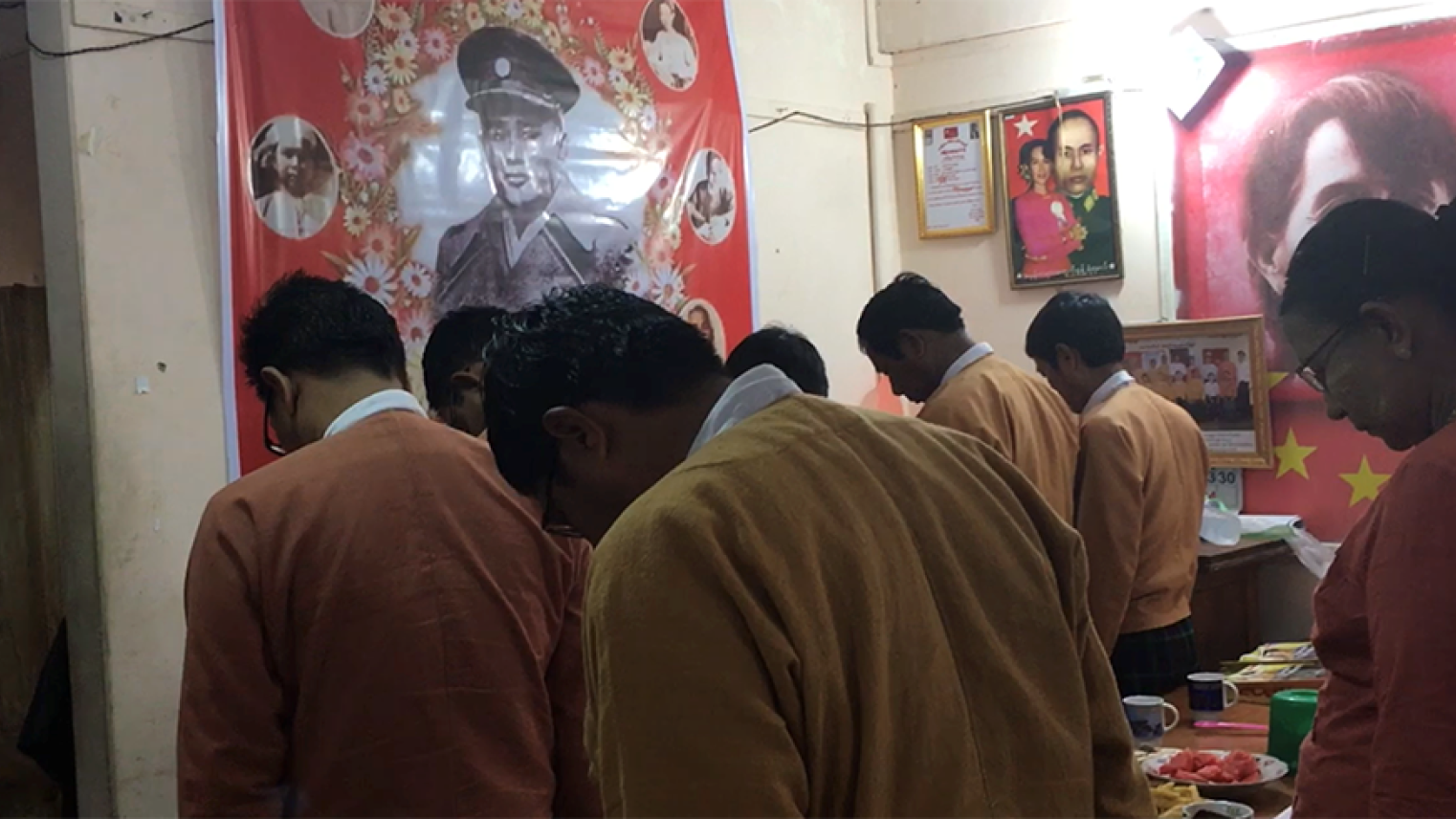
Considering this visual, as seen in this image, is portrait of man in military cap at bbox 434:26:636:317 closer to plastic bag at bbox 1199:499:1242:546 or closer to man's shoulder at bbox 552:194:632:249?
man's shoulder at bbox 552:194:632:249

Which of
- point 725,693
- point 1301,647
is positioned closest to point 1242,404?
point 1301,647

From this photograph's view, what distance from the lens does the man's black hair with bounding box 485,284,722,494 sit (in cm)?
110

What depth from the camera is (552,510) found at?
1.18m

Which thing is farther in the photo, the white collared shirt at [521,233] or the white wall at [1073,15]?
the white wall at [1073,15]

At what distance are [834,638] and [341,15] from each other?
252cm

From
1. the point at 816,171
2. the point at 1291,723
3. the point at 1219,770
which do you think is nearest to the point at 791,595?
the point at 1219,770

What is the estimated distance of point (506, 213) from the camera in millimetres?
3477

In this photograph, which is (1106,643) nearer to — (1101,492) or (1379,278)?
(1101,492)

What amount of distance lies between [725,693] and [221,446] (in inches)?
87.0

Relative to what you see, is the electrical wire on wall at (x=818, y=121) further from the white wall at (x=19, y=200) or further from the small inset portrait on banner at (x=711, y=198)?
the white wall at (x=19, y=200)

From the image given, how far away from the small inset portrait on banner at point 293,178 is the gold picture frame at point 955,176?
7.73 ft

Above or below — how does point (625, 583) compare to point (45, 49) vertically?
below

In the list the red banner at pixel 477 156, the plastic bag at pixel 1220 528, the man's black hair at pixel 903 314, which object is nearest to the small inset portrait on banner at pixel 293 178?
the red banner at pixel 477 156

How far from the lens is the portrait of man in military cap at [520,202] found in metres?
3.38
